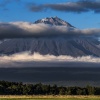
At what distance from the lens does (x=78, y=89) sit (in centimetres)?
15712

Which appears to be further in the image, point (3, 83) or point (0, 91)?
point (3, 83)

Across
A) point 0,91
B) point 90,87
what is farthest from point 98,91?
point 0,91

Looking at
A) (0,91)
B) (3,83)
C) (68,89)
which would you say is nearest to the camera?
(0,91)

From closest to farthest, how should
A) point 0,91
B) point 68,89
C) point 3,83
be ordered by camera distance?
1. point 0,91
2. point 68,89
3. point 3,83

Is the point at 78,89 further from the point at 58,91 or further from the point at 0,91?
the point at 0,91

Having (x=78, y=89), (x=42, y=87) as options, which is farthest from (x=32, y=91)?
(x=78, y=89)

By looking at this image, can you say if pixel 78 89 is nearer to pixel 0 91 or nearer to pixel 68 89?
pixel 68 89

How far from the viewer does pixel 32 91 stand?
161750 mm

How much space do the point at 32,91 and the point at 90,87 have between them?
22869 millimetres

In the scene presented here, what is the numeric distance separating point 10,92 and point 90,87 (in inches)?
1242

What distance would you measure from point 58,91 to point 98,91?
15431mm

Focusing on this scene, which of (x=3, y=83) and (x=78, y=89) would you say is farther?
(x=3, y=83)

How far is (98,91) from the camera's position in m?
158

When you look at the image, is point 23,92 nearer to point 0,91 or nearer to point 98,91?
point 0,91
